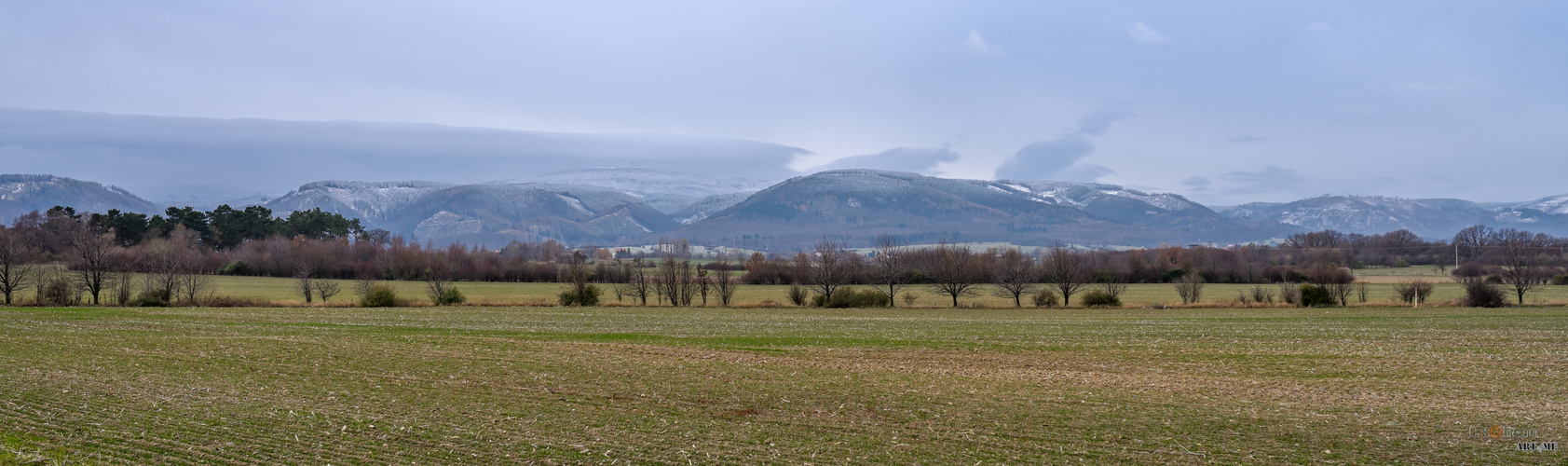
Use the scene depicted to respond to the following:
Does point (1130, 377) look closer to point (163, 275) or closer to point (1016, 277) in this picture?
point (1016, 277)

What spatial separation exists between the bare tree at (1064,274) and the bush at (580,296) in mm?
42313

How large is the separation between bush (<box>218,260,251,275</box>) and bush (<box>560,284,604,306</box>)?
66082mm

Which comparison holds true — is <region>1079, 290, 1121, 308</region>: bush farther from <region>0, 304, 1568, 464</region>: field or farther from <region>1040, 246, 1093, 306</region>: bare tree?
<region>0, 304, 1568, 464</region>: field

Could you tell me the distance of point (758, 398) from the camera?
53.6ft

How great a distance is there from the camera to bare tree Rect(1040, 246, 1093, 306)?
237 ft

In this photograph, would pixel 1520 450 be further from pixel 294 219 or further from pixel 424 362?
pixel 294 219

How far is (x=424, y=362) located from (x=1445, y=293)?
304 feet

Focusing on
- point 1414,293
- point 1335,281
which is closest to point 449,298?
point 1414,293

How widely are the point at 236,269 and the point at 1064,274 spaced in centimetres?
10619

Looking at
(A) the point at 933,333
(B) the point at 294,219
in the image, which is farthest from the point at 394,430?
(B) the point at 294,219

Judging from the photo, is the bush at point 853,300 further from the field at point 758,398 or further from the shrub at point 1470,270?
the shrub at point 1470,270

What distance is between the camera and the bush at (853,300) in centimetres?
6894

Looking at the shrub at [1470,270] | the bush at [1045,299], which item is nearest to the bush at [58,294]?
the bush at [1045,299]

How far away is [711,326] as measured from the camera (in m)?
40.6
